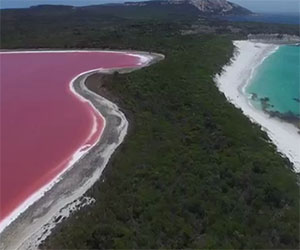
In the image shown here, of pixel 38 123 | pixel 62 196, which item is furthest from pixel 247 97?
pixel 62 196

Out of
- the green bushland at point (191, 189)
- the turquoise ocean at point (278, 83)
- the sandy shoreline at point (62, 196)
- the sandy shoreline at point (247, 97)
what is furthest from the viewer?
the turquoise ocean at point (278, 83)

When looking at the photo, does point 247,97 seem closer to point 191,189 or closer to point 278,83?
point 278,83

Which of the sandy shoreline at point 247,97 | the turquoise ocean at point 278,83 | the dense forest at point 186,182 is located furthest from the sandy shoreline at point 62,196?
the turquoise ocean at point 278,83

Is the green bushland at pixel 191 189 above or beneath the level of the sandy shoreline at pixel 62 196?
above

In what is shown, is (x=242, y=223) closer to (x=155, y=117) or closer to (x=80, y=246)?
(x=80, y=246)

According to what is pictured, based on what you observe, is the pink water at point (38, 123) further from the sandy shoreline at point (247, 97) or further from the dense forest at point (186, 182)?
the sandy shoreline at point (247, 97)

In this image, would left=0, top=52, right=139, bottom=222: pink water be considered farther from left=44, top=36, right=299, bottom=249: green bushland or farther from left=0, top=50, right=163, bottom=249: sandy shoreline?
left=44, top=36, right=299, bottom=249: green bushland
